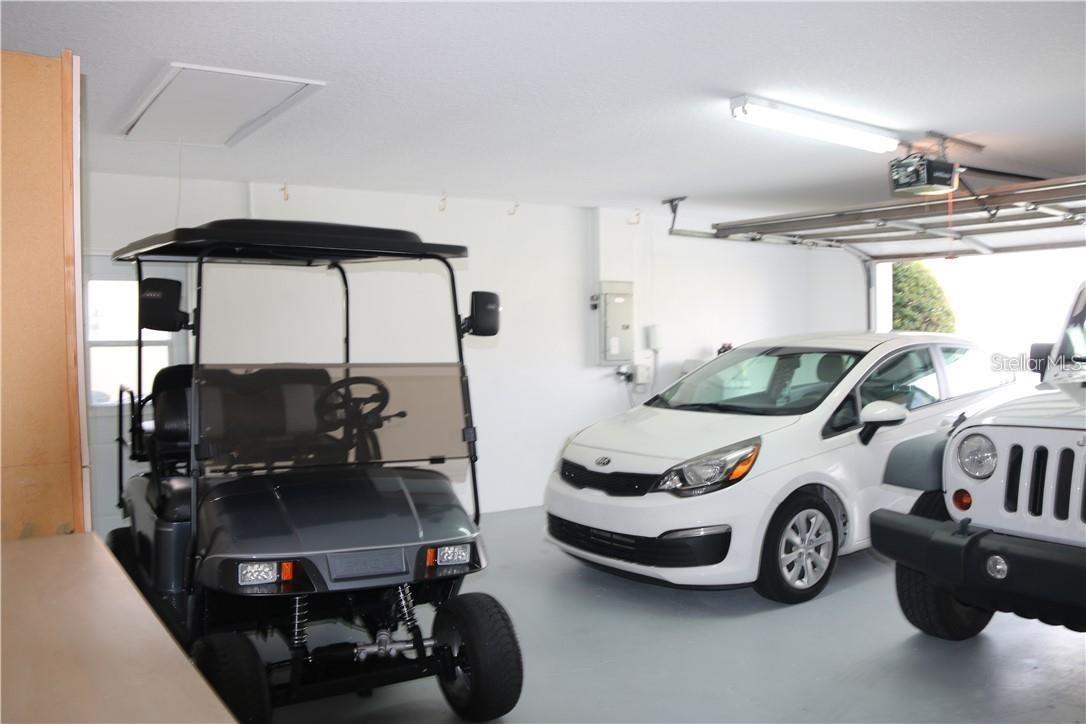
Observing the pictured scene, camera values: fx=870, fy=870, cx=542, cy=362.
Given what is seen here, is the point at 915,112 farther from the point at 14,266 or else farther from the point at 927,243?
the point at 14,266

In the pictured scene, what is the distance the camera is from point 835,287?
10.0 m

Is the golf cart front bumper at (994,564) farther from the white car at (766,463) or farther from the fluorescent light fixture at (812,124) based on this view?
the fluorescent light fixture at (812,124)

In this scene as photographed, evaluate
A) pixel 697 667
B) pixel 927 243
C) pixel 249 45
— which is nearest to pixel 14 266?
pixel 249 45

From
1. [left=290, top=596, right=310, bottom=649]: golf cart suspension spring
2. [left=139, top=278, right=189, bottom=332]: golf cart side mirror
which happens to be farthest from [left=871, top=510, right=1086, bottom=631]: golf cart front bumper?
[left=139, top=278, right=189, bottom=332]: golf cart side mirror

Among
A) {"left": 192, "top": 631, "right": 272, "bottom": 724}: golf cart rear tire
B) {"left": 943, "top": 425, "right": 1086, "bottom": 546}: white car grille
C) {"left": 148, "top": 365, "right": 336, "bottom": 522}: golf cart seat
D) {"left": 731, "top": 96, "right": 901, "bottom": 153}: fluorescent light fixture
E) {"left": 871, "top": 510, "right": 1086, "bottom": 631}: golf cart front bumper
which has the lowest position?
{"left": 192, "top": 631, "right": 272, "bottom": 724}: golf cart rear tire

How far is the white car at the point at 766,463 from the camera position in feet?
16.1

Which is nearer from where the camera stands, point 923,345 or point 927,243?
point 923,345

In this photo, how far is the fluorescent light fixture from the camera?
4461mm

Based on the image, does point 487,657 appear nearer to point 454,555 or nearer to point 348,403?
point 454,555

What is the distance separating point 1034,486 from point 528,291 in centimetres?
535

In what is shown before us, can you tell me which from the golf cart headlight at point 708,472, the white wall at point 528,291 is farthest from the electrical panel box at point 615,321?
the golf cart headlight at point 708,472

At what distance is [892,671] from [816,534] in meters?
1.16

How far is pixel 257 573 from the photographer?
3.07 metres

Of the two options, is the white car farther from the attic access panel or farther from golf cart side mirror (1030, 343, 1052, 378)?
the attic access panel
